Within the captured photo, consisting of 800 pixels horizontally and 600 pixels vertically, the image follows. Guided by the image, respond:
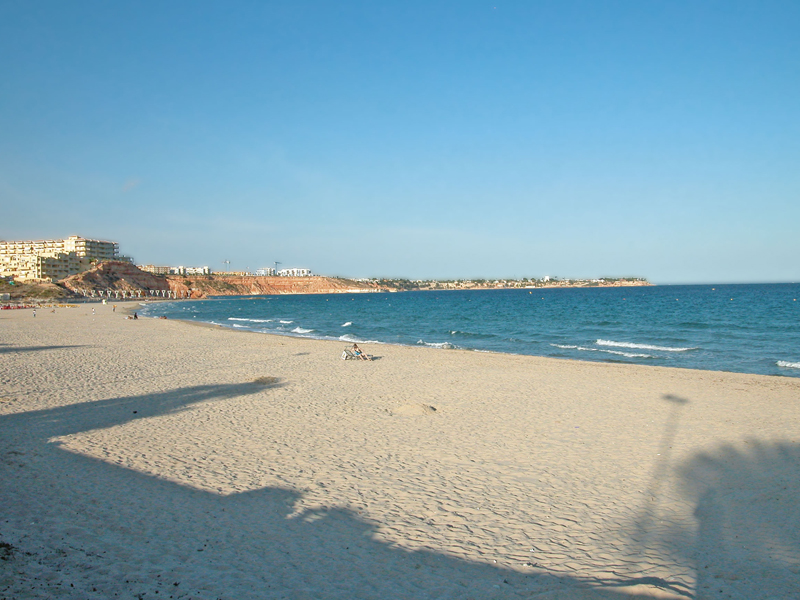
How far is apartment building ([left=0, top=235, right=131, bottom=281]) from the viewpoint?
5123 inches

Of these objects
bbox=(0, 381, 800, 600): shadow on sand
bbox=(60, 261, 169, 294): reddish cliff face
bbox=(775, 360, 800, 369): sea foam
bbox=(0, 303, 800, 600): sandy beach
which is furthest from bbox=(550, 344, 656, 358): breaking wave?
bbox=(60, 261, 169, 294): reddish cliff face

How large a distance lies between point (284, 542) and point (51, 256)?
163 metres

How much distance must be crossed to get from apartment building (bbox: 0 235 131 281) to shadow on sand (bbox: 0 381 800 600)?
136685mm

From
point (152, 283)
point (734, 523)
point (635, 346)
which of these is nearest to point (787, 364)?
point (635, 346)

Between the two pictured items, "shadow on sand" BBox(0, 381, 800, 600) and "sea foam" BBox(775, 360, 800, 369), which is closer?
"shadow on sand" BBox(0, 381, 800, 600)

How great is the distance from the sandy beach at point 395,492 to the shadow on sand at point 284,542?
0.08ft

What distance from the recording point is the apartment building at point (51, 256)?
130 m

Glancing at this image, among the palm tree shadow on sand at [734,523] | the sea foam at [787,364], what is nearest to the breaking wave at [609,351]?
the sea foam at [787,364]

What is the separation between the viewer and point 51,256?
138 meters

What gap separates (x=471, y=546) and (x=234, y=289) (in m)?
187

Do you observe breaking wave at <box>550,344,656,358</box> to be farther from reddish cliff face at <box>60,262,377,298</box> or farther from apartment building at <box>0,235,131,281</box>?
apartment building at <box>0,235,131,281</box>

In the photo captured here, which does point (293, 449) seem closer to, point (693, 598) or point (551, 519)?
point (551, 519)

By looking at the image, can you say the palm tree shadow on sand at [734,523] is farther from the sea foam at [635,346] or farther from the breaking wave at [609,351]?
the sea foam at [635,346]

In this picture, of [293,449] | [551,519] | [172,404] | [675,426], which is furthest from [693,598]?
[172,404]
